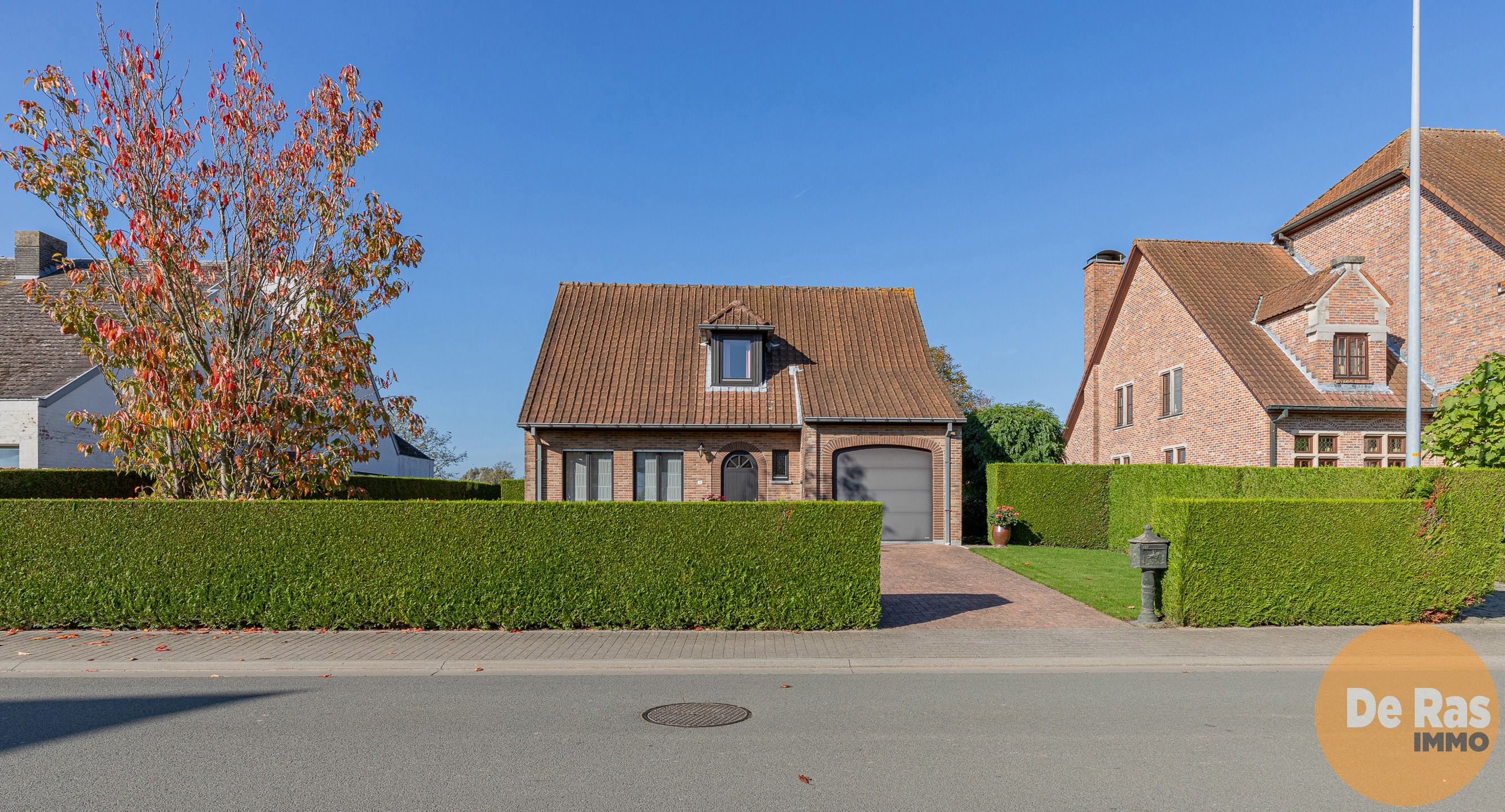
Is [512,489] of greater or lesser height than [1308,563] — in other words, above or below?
below

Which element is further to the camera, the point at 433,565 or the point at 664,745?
the point at 433,565

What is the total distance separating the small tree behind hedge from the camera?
13.8 m

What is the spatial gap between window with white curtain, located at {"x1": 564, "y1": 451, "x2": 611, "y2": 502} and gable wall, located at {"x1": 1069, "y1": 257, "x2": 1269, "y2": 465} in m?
16.2

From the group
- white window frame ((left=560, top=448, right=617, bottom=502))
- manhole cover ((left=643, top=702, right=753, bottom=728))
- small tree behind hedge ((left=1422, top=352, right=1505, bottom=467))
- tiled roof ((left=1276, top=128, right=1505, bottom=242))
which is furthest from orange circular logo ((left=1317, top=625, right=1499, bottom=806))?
white window frame ((left=560, top=448, right=617, bottom=502))

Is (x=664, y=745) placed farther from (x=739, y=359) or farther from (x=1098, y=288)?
(x=1098, y=288)

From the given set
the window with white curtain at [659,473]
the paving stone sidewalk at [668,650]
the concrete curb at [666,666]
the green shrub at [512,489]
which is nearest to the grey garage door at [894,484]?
the window with white curtain at [659,473]

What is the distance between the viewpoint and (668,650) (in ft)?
30.9

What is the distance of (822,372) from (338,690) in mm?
17113

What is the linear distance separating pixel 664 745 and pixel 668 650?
3237 mm

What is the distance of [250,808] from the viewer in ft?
16.4

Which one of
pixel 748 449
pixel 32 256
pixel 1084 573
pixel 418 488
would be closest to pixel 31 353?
pixel 32 256

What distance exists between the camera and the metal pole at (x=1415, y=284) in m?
13.7

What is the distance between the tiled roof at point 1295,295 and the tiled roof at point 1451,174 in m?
2.98

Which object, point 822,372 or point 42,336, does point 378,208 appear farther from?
point 42,336
